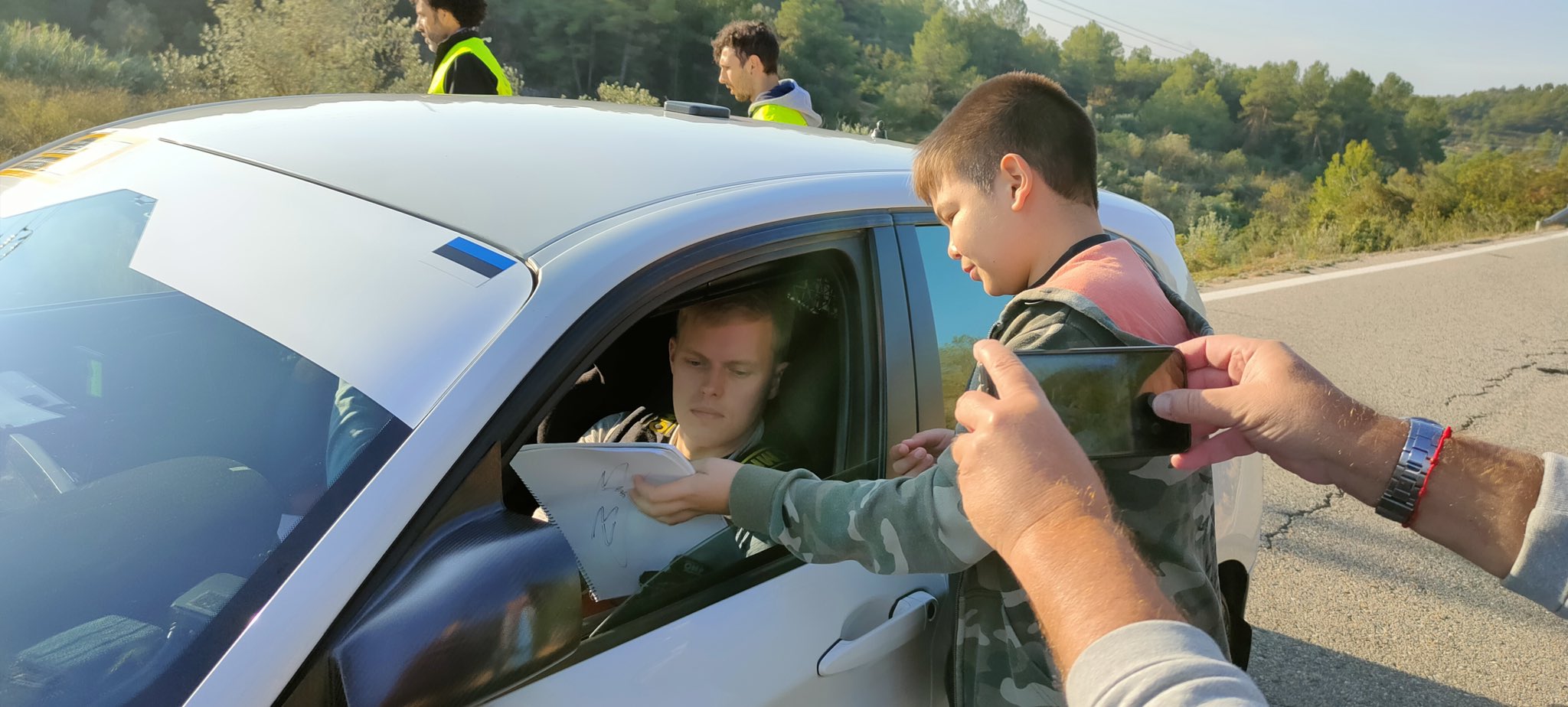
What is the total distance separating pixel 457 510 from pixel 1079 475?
0.69 metres

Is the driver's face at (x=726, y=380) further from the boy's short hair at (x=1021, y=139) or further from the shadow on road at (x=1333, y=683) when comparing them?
the shadow on road at (x=1333, y=683)

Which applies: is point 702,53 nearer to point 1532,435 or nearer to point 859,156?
point 1532,435

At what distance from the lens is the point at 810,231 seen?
5.56 ft

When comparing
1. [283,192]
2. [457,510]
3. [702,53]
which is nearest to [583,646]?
[457,510]

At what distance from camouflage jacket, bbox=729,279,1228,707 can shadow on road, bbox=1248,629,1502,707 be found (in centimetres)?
179

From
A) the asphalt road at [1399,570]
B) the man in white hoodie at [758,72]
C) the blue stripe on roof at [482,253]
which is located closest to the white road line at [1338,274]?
the asphalt road at [1399,570]

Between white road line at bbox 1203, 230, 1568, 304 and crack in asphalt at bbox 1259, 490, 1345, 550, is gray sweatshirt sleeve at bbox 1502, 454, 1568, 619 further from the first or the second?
white road line at bbox 1203, 230, 1568, 304

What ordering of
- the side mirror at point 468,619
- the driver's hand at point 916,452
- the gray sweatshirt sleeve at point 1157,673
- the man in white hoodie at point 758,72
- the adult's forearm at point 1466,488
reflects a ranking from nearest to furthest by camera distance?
the gray sweatshirt sleeve at point 1157,673
the side mirror at point 468,619
the adult's forearm at point 1466,488
the driver's hand at point 916,452
the man in white hoodie at point 758,72

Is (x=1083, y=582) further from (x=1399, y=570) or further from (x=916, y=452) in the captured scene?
(x=1399, y=570)

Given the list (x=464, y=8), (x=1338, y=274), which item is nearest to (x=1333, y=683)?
(x=464, y=8)

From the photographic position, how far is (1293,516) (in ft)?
14.2

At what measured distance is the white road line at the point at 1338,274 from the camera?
347 inches

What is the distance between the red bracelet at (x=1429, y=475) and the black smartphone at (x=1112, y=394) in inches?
10.6
